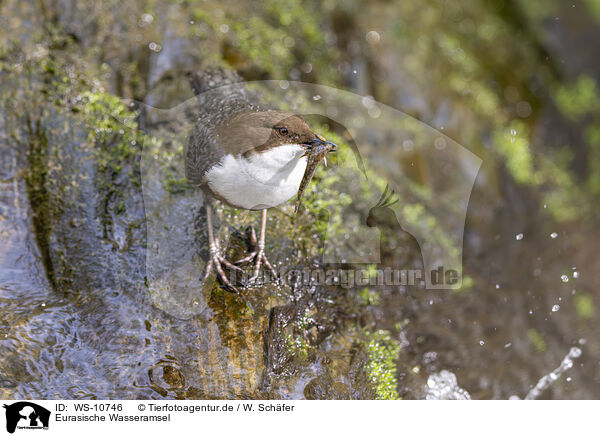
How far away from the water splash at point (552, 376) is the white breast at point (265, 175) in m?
2.70

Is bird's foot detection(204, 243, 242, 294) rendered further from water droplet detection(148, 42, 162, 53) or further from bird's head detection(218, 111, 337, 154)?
water droplet detection(148, 42, 162, 53)

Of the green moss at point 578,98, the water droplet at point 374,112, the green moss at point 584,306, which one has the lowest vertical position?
the green moss at point 584,306

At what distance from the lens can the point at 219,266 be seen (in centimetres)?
228

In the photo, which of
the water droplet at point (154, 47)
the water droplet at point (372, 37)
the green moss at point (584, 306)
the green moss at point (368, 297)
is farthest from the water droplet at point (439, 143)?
the water droplet at point (154, 47)

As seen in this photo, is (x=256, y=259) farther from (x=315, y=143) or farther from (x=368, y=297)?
(x=368, y=297)

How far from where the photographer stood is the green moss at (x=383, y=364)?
2.79 meters

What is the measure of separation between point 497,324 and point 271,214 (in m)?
2.34

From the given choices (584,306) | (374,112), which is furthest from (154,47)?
(584,306)

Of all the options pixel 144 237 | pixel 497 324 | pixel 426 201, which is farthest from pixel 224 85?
Result: pixel 497 324

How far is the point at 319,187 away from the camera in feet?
9.66

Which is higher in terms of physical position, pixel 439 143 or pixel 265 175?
pixel 439 143

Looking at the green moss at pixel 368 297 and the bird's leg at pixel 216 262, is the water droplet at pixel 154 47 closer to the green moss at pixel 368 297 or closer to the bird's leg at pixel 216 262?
the bird's leg at pixel 216 262

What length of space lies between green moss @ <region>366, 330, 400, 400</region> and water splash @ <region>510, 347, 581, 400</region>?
109cm

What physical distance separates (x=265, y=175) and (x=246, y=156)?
0.12m
